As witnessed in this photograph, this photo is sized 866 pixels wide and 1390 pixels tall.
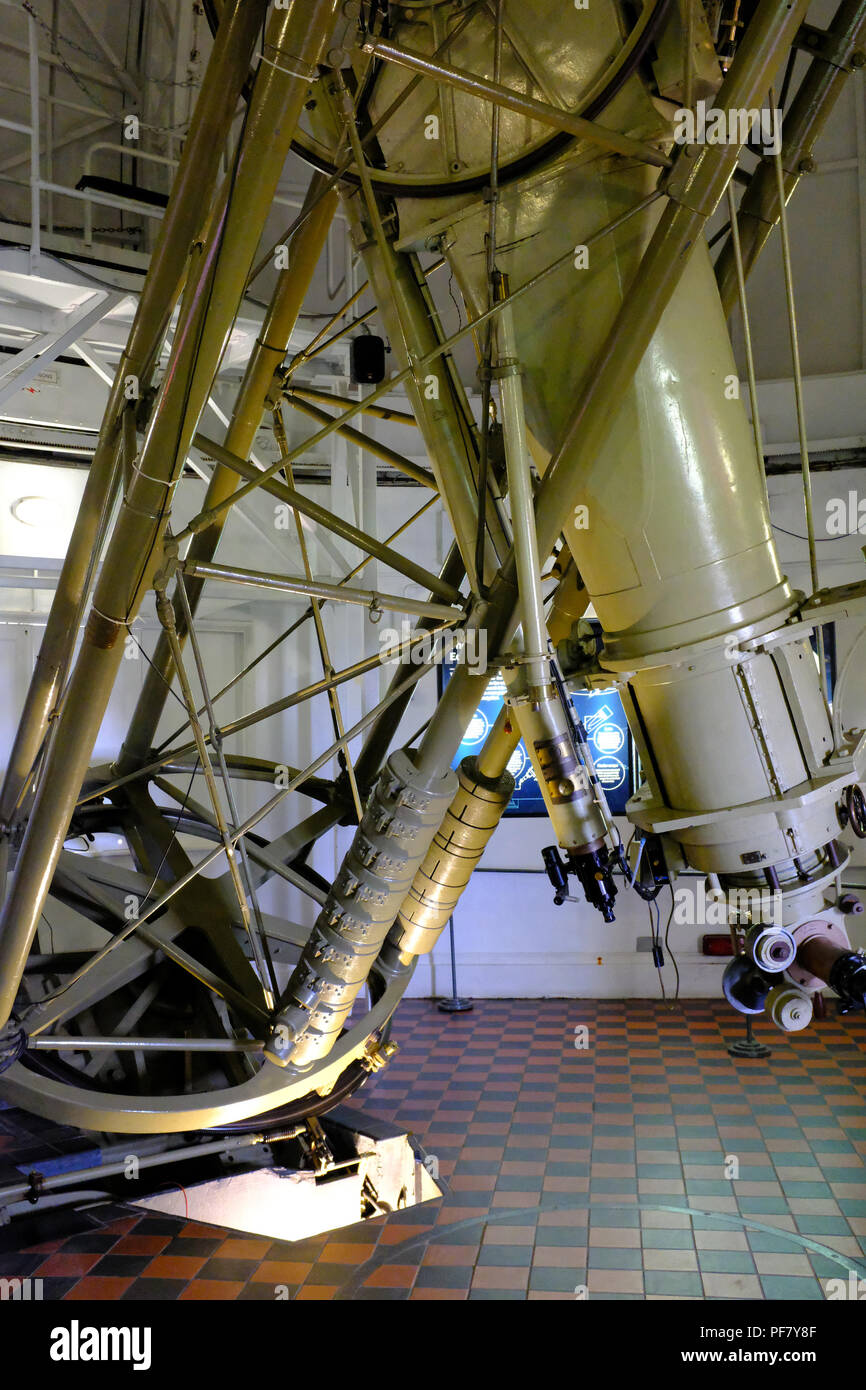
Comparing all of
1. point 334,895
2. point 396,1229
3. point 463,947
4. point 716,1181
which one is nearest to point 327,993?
point 334,895

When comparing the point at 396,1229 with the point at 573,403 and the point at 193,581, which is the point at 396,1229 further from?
the point at 573,403

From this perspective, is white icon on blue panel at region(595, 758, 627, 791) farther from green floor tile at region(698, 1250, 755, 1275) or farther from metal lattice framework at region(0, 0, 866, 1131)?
green floor tile at region(698, 1250, 755, 1275)

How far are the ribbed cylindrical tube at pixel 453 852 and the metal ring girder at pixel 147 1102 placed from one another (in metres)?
0.76

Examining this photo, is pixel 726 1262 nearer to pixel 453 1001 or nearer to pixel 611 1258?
pixel 611 1258

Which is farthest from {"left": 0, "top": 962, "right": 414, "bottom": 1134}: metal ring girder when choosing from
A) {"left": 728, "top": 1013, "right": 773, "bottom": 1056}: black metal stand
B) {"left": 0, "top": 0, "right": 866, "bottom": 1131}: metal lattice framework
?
{"left": 728, "top": 1013, "right": 773, "bottom": 1056}: black metal stand

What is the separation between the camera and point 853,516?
8773 millimetres

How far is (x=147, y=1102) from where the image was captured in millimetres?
3975

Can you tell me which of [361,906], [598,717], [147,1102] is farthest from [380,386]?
[598,717]

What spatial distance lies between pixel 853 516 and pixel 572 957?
14.1ft

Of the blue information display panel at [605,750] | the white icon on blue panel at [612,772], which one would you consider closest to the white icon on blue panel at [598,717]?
the blue information display panel at [605,750]

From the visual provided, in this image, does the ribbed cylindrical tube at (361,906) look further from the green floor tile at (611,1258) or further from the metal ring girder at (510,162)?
the metal ring girder at (510,162)

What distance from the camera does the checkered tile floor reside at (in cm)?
432
